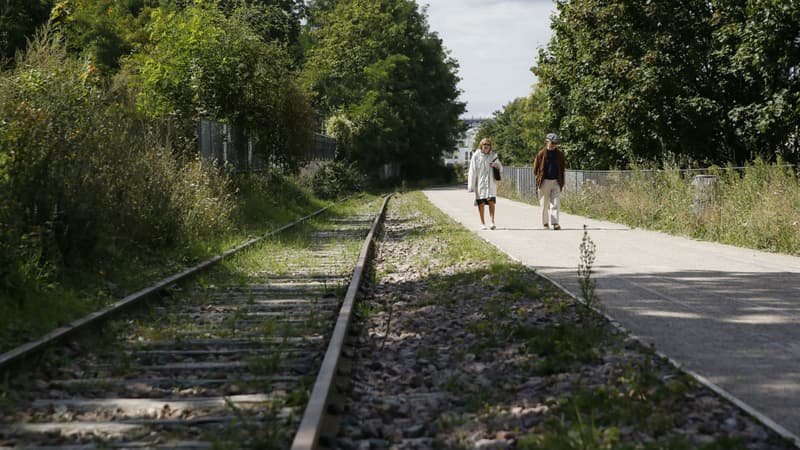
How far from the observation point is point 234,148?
23.9 metres

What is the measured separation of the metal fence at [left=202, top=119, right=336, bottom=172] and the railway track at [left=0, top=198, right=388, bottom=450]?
10.7m

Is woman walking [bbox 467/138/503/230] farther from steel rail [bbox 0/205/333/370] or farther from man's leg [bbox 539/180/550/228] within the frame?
steel rail [bbox 0/205/333/370]

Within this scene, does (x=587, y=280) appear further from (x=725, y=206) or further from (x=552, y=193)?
(x=552, y=193)

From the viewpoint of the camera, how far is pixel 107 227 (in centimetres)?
1144

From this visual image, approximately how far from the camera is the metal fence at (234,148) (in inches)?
802

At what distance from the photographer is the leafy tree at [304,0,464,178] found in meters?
63.6

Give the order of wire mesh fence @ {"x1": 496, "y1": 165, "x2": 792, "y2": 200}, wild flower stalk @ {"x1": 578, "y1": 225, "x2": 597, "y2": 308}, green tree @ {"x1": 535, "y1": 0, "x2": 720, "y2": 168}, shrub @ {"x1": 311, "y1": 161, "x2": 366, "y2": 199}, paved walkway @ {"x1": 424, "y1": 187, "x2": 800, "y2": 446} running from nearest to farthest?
paved walkway @ {"x1": 424, "y1": 187, "x2": 800, "y2": 446}
wild flower stalk @ {"x1": 578, "y1": 225, "x2": 597, "y2": 308}
wire mesh fence @ {"x1": 496, "y1": 165, "x2": 792, "y2": 200}
green tree @ {"x1": 535, "y1": 0, "x2": 720, "y2": 168}
shrub @ {"x1": 311, "y1": 161, "x2": 366, "y2": 199}

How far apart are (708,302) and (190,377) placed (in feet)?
17.5

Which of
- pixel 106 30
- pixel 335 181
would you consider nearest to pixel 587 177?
pixel 335 181

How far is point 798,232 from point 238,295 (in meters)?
9.05

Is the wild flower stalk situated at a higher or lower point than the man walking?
lower

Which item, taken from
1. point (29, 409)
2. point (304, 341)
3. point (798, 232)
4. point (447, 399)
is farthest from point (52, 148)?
point (798, 232)

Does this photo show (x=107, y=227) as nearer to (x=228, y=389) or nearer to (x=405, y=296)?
(x=405, y=296)

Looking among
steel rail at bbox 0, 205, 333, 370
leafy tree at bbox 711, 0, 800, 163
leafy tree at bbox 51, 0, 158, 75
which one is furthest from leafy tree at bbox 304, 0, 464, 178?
steel rail at bbox 0, 205, 333, 370
